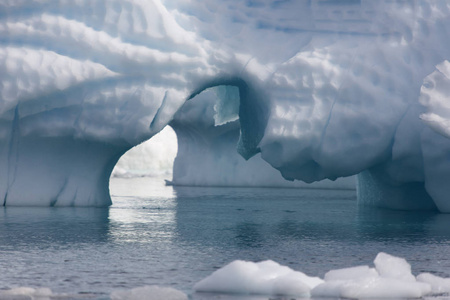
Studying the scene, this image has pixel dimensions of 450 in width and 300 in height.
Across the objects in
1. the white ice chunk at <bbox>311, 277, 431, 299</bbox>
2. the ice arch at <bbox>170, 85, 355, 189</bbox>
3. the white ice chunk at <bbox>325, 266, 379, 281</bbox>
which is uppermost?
the ice arch at <bbox>170, 85, 355, 189</bbox>

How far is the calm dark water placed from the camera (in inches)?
199

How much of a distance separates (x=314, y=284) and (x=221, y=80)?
19.6ft

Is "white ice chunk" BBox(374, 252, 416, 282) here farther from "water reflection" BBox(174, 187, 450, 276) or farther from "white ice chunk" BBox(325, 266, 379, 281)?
"water reflection" BBox(174, 187, 450, 276)

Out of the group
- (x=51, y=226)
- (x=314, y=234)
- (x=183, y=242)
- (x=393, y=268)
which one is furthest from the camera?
(x=51, y=226)

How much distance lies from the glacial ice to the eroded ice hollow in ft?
15.7

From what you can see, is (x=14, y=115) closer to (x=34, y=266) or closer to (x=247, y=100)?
(x=247, y=100)

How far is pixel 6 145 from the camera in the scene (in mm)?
9656

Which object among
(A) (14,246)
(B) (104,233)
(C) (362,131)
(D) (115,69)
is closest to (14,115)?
(D) (115,69)

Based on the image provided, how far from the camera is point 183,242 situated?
682 cm

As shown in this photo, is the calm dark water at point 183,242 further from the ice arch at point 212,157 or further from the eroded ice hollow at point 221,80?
the ice arch at point 212,157

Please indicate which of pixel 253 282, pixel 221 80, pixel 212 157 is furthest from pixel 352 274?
pixel 212 157

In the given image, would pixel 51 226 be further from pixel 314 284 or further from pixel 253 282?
pixel 314 284

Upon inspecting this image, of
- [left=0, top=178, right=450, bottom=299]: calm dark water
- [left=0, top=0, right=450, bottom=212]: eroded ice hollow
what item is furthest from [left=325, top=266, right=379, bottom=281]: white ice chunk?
[left=0, top=0, right=450, bottom=212]: eroded ice hollow

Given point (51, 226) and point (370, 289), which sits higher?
point (51, 226)
